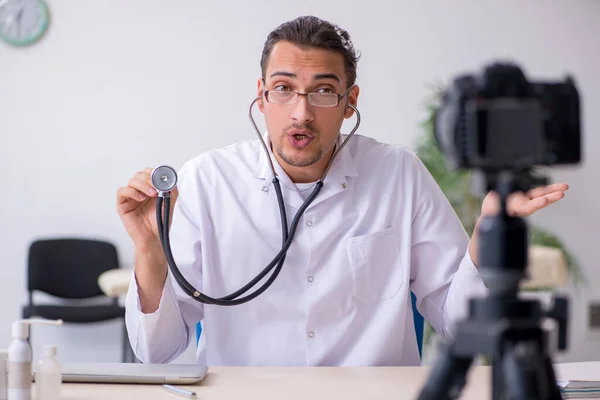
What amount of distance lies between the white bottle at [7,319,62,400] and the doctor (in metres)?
0.49

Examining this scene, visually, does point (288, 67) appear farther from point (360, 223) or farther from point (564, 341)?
point (564, 341)

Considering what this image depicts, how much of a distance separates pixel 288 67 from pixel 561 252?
2928 millimetres

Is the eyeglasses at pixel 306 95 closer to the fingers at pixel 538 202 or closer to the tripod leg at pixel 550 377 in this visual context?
the fingers at pixel 538 202

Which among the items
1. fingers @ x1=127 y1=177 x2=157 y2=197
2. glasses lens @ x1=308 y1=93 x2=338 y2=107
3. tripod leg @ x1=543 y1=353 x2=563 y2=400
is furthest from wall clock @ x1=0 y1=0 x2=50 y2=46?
tripod leg @ x1=543 y1=353 x2=563 y2=400

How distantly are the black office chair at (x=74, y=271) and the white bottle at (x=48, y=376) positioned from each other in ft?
9.01

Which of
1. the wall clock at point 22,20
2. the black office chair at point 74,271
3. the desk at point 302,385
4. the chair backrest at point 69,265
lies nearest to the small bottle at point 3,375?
the desk at point 302,385

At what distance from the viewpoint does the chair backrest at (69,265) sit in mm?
4117

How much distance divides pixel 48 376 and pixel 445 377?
76 cm

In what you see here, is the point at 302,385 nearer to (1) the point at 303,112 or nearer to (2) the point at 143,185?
(2) the point at 143,185

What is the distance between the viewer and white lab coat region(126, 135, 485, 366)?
1859 millimetres

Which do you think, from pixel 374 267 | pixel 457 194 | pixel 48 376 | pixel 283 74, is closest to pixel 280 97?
pixel 283 74

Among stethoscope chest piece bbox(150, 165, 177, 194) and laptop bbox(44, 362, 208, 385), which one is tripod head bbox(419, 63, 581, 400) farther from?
stethoscope chest piece bbox(150, 165, 177, 194)

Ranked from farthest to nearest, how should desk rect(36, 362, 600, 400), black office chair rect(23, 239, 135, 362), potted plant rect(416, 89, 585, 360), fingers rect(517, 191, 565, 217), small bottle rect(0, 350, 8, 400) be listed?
1. potted plant rect(416, 89, 585, 360)
2. black office chair rect(23, 239, 135, 362)
3. fingers rect(517, 191, 565, 217)
4. desk rect(36, 362, 600, 400)
5. small bottle rect(0, 350, 8, 400)

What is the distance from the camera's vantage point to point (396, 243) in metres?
1.96
